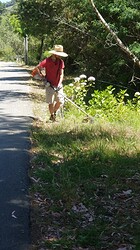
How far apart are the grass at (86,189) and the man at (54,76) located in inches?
88.8

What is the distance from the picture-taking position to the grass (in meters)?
4.36

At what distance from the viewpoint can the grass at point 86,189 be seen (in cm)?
436

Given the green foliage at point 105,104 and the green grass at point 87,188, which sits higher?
the green grass at point 87,188

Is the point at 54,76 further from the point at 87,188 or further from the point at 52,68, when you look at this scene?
the point at 87,188

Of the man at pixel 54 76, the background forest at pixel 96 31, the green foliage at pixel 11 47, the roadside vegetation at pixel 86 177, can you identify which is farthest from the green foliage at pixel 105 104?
the green foliage at pixel 11 47

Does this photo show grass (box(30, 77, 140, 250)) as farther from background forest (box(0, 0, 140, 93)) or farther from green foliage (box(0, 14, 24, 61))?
green foliage (box(0, 14, 24, 61))

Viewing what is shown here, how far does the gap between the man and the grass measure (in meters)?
2.26

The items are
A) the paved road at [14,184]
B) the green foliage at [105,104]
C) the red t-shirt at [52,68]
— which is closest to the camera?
the paved road at [14,184]

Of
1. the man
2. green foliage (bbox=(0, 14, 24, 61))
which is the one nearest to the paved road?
the man

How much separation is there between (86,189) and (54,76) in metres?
5.49

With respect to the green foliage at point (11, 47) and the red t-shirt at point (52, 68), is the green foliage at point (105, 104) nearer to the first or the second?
the red t-shirt at point (52, 68)

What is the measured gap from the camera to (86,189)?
549 centimetres

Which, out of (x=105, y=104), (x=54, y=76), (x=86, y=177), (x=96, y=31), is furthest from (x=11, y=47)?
(x=86, y=177)

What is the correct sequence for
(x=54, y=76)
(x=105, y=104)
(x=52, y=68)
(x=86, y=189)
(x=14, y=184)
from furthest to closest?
(x=105, y=104), (x=54, y=76), (x=52, y=68), (x=14, y=184), (x=86, y=189)
